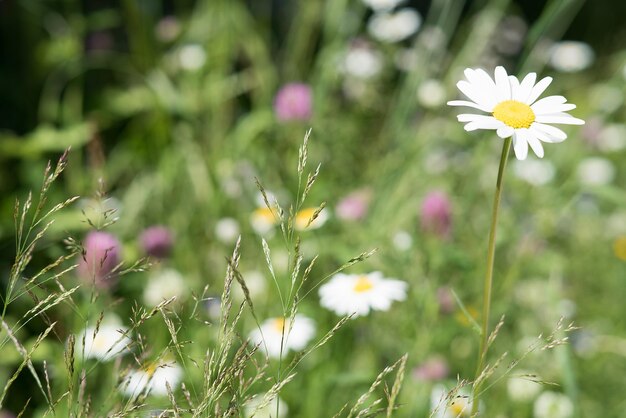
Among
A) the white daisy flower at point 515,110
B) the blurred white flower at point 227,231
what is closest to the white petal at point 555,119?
the white daisy flower at point 515,110

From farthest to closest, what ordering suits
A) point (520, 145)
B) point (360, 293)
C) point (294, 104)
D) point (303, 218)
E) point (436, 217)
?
point (294, 104) → point (303, 218) → point (436, 217) → point (360, 293) → point (520, 145)

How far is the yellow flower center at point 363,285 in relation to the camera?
111cm

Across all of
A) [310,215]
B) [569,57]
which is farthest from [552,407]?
[569,57]

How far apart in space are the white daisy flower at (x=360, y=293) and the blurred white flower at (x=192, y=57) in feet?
3.42

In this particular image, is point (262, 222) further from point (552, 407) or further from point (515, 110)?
point (515, 110)

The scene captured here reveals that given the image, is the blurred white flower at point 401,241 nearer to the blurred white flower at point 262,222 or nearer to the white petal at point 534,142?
the blurred white flower at point 262,222

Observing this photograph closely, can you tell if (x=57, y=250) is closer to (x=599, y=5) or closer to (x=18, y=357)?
(x=18, y=357)

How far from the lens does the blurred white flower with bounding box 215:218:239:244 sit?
5.19 feet

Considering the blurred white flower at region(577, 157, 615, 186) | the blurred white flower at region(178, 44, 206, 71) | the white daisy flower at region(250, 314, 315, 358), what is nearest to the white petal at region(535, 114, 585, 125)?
the white daisy flower at region(250, 314, 315, 358)

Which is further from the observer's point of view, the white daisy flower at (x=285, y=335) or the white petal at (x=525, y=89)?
the white daisy flower at (x=285, y=335)

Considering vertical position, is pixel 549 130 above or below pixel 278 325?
above

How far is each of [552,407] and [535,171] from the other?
0.93 metres

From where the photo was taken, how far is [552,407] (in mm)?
1194

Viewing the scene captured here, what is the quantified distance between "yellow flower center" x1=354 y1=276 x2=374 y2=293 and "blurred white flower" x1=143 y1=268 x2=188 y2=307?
1.54 feet
